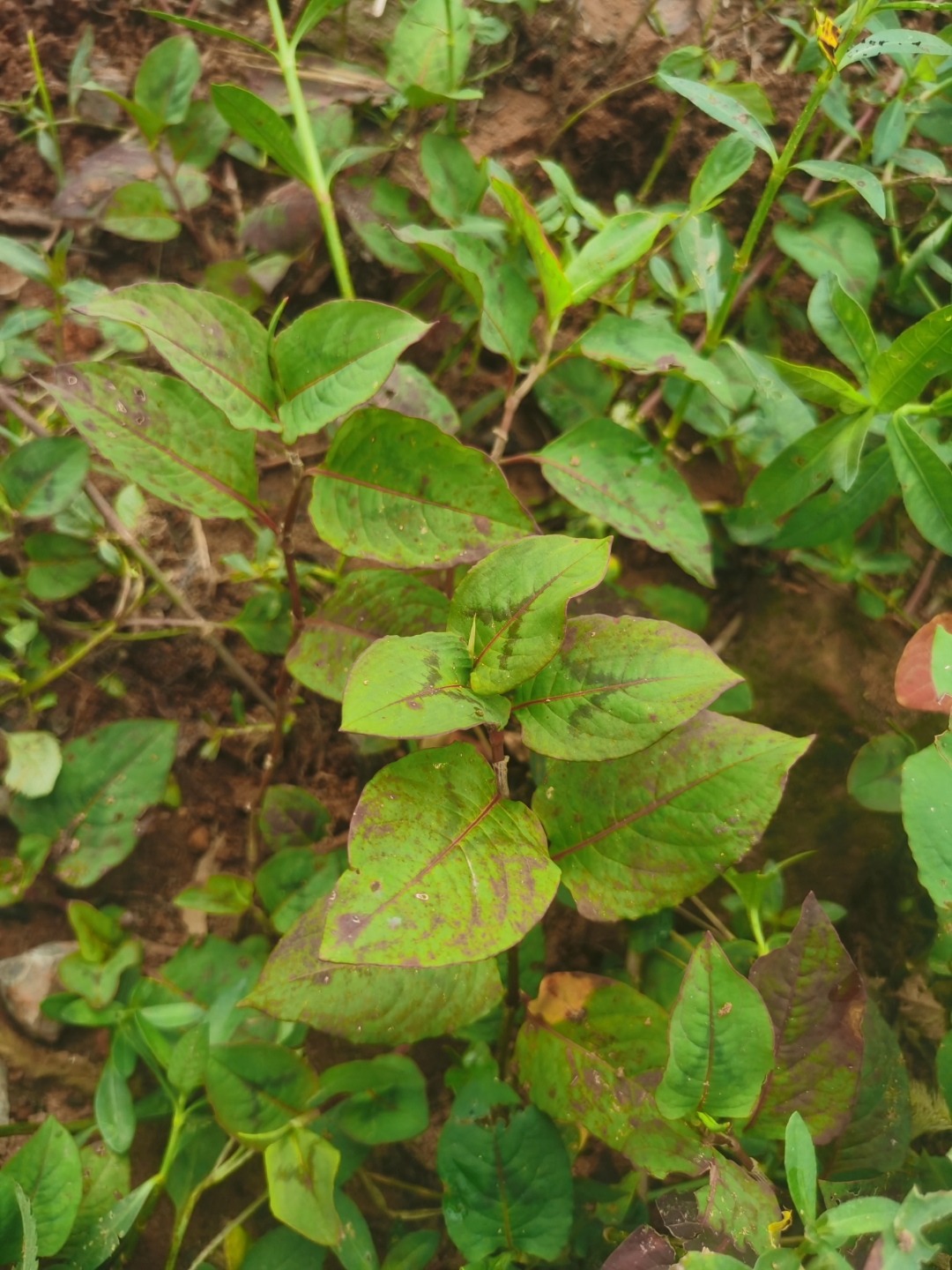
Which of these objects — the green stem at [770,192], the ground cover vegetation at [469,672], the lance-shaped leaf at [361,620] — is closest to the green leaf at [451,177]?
the ground cover vegetation at [469,672]

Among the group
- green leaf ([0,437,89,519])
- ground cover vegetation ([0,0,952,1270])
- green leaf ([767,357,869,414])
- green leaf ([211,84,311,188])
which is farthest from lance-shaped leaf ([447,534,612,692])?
green leaf ([211,84,311,188])

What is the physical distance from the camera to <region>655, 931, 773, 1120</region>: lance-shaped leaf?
3.45ft

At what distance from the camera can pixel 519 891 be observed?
100cm

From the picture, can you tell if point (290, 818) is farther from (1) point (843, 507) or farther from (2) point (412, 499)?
(1) point (843, 507)

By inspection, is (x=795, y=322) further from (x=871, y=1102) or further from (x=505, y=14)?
(x=871, y=1102)

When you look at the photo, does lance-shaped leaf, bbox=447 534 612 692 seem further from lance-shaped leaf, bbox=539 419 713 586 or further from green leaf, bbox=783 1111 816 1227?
green leaf, bbox=783 1111 816 1227

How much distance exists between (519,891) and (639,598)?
0.77 m

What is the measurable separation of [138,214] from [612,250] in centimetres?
102

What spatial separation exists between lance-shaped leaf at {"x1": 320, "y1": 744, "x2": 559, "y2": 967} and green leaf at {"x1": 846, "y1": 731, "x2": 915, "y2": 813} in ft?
2.45

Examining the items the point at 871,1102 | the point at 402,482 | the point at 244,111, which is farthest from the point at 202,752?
the point at 871,1102

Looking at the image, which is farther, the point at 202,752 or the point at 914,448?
the point at 202,752

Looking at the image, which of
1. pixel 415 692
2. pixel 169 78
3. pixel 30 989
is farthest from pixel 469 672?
pixel 169 78

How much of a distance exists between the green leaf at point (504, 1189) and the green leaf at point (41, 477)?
1.17m

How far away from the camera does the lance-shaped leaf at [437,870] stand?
906mm
